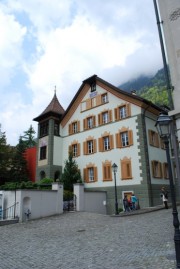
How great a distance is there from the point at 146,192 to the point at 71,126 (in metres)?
13.4

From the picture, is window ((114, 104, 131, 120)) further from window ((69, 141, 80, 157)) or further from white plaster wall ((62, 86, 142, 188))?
window ((69, 141, 80, 157))

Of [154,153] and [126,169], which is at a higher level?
[154,153]

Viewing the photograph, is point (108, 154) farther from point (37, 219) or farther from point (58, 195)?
point (37, 219)

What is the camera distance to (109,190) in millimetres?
27734

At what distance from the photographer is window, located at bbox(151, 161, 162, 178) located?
26594mm

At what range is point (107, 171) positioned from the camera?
2845cm

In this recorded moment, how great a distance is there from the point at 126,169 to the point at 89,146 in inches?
245

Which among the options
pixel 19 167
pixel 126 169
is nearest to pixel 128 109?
pixel 126 169

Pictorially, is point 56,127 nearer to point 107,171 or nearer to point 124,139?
point 107,171

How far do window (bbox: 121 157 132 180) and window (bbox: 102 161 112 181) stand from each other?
66.0 inches

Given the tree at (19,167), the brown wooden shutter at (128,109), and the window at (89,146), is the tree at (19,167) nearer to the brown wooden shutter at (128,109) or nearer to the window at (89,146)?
the window at (89,146)

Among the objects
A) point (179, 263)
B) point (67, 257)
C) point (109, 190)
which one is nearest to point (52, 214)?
point (109, 190)

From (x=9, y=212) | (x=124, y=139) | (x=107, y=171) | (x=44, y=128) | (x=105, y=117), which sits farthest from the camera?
(x=44, y=128)

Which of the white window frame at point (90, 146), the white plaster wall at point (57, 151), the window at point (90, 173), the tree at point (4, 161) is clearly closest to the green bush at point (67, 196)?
the window at point (90, 173)
